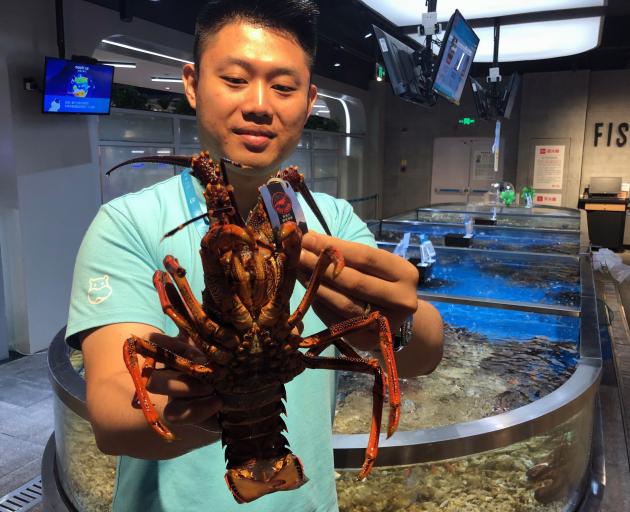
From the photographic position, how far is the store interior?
2160 mm

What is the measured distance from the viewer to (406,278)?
102 centimetres

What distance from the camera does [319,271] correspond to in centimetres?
94

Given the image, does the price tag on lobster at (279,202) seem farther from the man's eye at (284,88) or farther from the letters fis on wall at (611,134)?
the letters fis on wall at (611,134)

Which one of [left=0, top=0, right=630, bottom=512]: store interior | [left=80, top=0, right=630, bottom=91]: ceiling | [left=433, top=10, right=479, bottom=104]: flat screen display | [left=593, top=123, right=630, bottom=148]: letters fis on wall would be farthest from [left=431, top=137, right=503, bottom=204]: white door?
[left=433, top=10, right=479, bottom=104]: flat screen display

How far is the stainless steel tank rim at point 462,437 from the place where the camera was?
1.85 m

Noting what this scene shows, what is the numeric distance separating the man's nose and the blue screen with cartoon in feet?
16.8

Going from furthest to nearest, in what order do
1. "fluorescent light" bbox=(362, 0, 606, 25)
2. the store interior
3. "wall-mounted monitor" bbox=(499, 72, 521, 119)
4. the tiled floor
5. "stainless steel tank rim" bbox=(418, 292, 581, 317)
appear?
"wall-mounted monitor" bbox=(499, 72, 521, 119) < "fluorescent light" bbox=(362, 0, 606, 25) < the tiled floor < "stainless steel tank rim" bbox=(418, 292, 581, 317) < the store interior

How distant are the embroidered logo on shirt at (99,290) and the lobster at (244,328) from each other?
165 millimetres

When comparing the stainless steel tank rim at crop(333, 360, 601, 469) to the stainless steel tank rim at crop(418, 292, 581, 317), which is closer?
the stainless steel tank rim at crop(333, 360, 601, 469)

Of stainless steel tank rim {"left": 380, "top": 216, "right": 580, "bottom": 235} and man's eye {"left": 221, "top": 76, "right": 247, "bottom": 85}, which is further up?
man's eye {"left": 221, "top": 76, "right": 247, "bottom": 85}

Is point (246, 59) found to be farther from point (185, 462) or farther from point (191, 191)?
point (185, 462)

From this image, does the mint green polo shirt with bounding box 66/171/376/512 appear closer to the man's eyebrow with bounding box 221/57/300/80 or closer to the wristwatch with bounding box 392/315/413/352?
the wristwatch with bounding box 392/315/413/352

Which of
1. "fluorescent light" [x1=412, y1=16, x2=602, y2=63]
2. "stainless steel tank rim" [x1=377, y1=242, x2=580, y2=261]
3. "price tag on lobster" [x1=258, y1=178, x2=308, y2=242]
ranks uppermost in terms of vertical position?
"fluorescent light" [x1=412, y1=16, x2=602, y2=63]

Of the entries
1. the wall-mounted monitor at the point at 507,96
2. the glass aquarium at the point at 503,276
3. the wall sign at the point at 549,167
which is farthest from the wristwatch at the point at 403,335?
the wall sign at the point at 549,167
